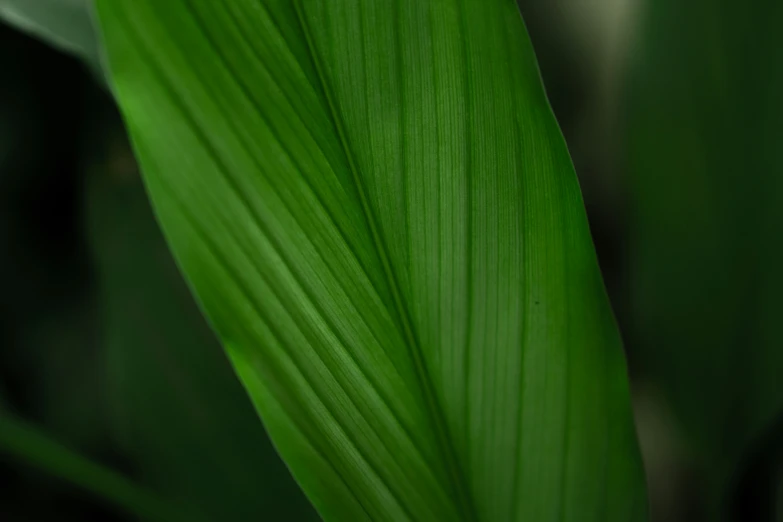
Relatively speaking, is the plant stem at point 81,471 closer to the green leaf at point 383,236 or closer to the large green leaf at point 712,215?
the green leaf at point 383,236

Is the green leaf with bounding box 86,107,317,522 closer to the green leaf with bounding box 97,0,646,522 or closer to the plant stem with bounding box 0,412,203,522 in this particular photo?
the plant stem with bounding box 0,412,203,522

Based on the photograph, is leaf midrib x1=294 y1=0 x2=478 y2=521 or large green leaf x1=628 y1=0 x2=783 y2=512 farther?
large green leaf x1=628 y1=0 x2=783 y2=512

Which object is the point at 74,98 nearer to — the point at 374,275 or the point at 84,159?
the point at 84,159

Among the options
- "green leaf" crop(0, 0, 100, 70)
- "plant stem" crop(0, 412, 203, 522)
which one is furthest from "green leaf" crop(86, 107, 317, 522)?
"green leaf" crop(0, 0, 100, 70)

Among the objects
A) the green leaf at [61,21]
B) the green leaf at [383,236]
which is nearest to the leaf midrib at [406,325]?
the green leaf at [383,236]

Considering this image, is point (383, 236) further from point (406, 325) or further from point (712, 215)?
point (712, 215)

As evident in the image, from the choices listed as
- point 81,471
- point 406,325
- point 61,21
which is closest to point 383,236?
point 406,325
